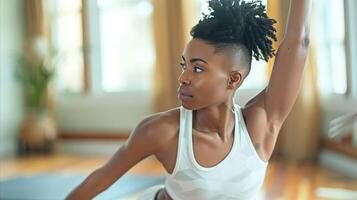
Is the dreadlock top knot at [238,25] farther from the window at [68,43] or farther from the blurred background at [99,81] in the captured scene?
the window at [68,43]

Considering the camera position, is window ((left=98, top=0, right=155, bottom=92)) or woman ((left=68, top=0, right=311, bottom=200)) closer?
woman ((left=68, top=0, right=311, bottom=200))

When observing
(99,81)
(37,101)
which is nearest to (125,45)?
(99,81)

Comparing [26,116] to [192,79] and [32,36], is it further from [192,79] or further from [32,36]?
[192,79]

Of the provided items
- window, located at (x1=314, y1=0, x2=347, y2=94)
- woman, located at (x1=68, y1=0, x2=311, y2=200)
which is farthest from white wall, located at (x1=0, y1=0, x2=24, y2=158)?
woman, located at (x1=68, y1=0, x2=311, y2=200)

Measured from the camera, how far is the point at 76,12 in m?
4.39

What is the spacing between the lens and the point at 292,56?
909 millimetres

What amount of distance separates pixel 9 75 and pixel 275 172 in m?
2.79

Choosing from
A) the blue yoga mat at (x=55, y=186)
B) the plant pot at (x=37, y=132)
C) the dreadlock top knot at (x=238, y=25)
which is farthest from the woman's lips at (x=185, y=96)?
the plant pot at (x=37, y=132)

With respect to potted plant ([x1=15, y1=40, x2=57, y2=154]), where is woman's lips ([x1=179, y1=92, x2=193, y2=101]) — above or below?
above

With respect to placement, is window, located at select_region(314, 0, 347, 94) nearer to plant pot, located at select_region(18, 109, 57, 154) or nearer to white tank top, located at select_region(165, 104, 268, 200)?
white tank top, located at select_region(165, 104, 268, 200)

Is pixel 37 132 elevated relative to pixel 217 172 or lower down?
lower down

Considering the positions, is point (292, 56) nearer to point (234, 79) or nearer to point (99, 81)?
point (234, 79)

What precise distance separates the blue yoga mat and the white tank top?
4.96 feet

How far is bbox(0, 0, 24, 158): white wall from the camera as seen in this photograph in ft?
14.2
